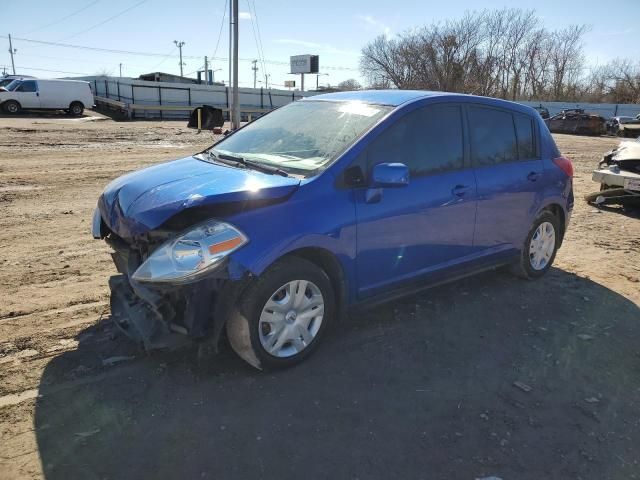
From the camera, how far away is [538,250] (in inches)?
206

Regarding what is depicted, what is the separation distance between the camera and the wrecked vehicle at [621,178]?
8.42 metres

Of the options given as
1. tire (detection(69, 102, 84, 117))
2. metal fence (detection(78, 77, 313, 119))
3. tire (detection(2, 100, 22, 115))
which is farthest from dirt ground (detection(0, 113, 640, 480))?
metal fence (detection(78, 77, 313, 119))

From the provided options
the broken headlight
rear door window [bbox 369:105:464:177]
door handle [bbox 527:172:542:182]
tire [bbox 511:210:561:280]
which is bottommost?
tire [bbox 511:210:561:280]

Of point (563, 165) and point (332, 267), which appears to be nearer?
point (332, 267)

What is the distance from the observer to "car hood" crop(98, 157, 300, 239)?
3.03 meters

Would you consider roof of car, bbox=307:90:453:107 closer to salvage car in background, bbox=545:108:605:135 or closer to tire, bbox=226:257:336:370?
tire, bbox=226:257:336:370

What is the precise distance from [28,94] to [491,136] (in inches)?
1289

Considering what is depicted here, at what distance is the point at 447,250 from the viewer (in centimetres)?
415

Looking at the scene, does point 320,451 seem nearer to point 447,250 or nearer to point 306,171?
point 306,171

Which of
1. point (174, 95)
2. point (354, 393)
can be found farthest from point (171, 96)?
point (354, 393)

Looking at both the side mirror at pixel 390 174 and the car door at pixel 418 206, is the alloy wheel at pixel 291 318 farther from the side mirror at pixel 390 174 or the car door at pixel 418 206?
the side mirror at pixel 390 174

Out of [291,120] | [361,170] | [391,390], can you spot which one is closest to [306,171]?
[361,170]

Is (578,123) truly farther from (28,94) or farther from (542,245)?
(28,94)

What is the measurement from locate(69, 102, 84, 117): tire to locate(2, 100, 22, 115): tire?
9.27 feet
